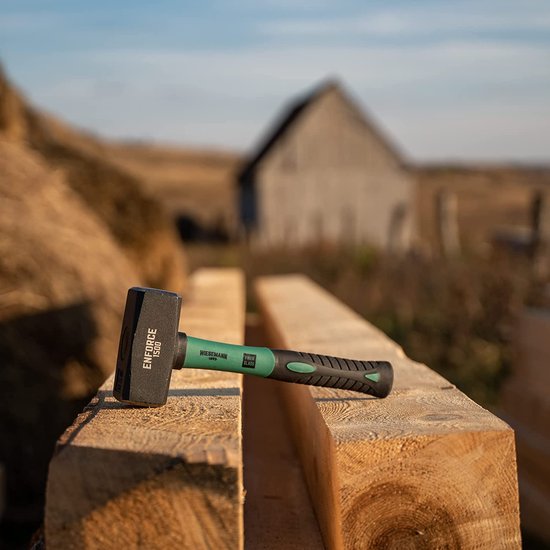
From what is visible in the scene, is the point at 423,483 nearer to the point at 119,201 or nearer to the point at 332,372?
the point at 332,372

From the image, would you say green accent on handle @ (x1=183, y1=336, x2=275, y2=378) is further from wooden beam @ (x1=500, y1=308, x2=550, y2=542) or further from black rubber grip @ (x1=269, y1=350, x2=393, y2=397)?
wooden beam @ (x1=500, y1=308, x2=550, y2=542)

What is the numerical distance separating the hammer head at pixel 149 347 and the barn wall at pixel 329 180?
17927mm

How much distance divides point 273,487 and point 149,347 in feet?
2.46

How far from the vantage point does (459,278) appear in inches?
268

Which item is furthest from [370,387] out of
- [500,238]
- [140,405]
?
[500,238]

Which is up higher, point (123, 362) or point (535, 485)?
point (123, 362)

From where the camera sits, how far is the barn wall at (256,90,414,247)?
20.3m

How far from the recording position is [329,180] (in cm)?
2080

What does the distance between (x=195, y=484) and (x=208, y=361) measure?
Answer: 0.43m

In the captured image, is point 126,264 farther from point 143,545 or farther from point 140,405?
point 143,545

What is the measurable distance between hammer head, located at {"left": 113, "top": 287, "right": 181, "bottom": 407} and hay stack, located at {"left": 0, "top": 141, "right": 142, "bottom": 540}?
1.47 m

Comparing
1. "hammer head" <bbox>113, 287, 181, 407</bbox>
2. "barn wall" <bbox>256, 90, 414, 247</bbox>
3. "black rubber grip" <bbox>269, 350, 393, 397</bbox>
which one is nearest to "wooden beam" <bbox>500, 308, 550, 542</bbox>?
"black rubber grip" <bbox>269, 350, 393, 397</bbox>

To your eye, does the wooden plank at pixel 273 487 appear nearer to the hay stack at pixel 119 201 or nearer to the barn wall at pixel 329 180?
the hay stack at pixel 119 201

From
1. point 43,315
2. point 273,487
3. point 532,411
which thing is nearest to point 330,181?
point 532,411
